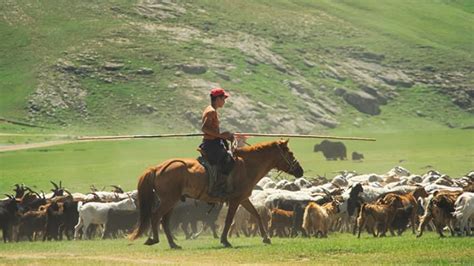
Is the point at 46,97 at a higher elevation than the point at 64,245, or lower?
lower

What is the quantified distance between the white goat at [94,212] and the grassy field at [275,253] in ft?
15.1

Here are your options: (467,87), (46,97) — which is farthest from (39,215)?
(467,87)

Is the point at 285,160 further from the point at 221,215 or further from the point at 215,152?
the point at 221,215

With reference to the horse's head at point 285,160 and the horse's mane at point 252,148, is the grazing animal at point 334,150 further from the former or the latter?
the horse's mane at point 252,148

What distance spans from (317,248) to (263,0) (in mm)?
138614

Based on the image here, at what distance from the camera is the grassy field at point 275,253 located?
19531 millimetres

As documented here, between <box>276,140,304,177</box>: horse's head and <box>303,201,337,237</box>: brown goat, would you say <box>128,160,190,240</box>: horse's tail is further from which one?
<box>303,201,337,237</box>: brown goat

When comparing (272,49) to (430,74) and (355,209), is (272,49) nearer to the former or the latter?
(430,74)

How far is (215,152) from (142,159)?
44.3 metres

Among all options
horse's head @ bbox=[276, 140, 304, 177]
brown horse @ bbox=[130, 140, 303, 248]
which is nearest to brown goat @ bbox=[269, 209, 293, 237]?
horse's head @ bbox=[276, 140, 304, 177]

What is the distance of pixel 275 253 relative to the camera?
20.8 meters

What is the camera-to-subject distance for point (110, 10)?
135750mm

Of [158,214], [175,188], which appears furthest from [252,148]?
[158,214]

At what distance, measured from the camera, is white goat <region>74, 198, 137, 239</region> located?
1153 inches
